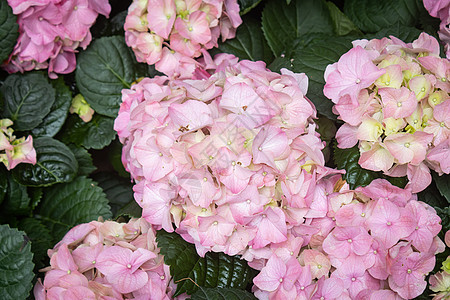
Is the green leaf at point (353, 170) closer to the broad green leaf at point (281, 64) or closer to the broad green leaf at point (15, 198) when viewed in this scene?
the broad green leaf at point (281, 64)

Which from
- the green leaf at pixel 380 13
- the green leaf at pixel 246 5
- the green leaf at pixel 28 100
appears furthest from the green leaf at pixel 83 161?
the green leaf at pixel 380 13

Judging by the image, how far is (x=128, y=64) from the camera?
1.29 m

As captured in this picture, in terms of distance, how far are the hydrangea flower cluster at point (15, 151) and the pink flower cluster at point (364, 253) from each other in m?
0.63

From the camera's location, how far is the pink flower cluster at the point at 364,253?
0.84 meters

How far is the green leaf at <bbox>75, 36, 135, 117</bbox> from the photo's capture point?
4.20ft

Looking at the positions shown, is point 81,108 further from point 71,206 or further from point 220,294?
point 220,294

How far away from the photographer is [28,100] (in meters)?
1.27

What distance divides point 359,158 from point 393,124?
92mm

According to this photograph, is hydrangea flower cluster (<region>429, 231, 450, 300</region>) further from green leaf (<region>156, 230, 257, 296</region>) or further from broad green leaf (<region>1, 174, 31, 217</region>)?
broad green leaf (<region>1, 174, 31, 217</region>)

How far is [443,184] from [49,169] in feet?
2.89

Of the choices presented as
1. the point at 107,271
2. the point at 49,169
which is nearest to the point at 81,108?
the point at 49,169

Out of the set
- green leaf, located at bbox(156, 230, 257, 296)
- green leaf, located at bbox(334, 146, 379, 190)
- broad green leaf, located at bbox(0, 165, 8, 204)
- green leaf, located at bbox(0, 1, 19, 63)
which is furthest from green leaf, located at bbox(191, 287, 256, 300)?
green leaf, located at bbox(0, 1, 19, 63)

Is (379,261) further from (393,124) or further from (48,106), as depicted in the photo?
(48,106)

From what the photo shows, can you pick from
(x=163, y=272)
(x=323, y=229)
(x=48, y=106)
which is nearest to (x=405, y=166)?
(x=323, y=229)
